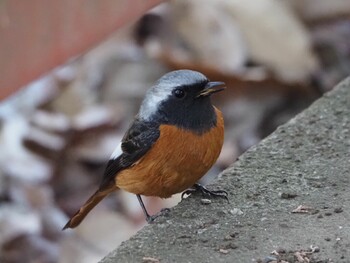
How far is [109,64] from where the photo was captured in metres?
7.90

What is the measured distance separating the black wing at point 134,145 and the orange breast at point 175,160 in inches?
1.1

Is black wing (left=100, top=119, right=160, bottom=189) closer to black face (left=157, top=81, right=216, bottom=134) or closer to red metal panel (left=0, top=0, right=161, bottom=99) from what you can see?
black face (left=157, top=81, right=216, bottom=134)

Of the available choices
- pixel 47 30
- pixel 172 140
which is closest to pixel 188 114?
pixel 172 140

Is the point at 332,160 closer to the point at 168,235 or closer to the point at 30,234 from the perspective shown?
the point at 168,235

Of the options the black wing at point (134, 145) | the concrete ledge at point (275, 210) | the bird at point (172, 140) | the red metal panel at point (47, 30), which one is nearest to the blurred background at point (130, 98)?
the black wing at point (134, 145)

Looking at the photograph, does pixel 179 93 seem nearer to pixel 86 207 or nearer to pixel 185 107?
pixel 185 107

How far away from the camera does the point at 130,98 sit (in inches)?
290

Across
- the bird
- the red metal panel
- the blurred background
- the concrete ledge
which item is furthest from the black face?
the blurred background

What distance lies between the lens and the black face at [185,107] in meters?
4.12

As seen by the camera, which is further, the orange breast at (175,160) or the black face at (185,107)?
the black face at (185,107)

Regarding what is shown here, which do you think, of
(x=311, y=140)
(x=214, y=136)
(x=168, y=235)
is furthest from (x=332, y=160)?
(x=168, y=235)

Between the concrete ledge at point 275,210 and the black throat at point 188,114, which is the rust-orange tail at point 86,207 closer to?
the black throat at point 188,114

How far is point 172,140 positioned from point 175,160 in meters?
0.08

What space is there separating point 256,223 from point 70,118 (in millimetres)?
3909
